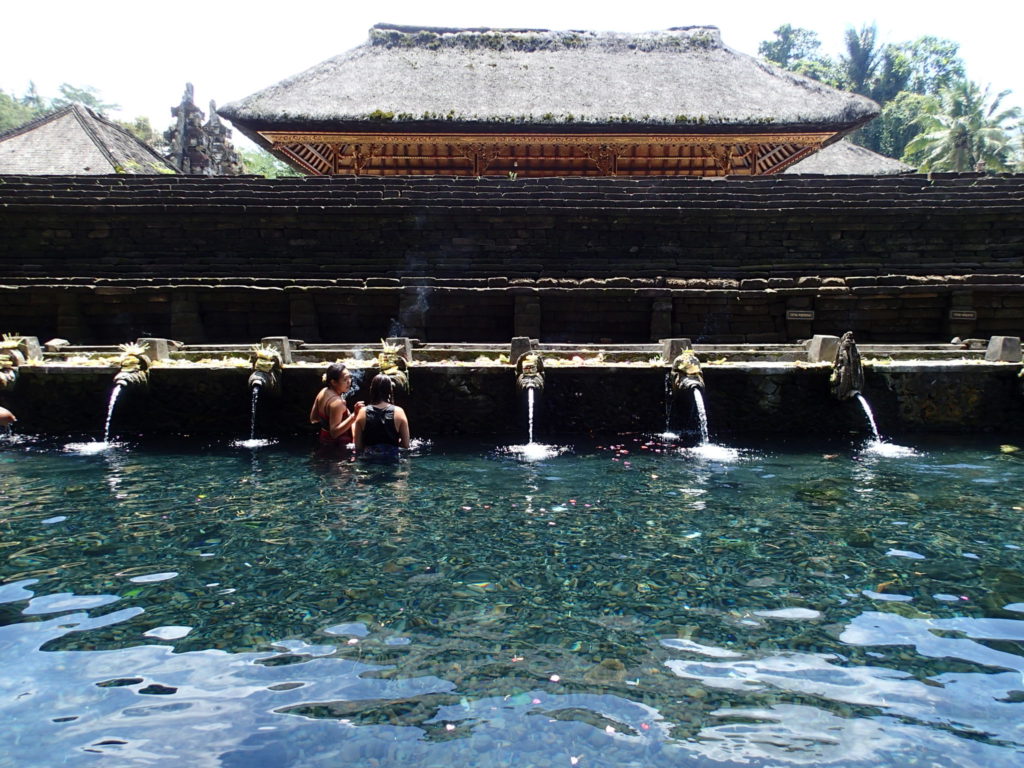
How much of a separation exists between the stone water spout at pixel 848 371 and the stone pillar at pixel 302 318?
8520 millimetres

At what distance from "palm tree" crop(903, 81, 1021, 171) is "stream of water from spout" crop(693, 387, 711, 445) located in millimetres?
36536

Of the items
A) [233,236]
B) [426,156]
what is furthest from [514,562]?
[426,156]

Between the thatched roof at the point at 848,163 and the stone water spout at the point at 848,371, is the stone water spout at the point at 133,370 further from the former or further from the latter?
the thatched roof at the point at 848,163

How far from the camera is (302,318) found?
39.3 feet

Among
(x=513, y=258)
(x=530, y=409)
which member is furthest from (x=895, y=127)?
(x=530, y=409)

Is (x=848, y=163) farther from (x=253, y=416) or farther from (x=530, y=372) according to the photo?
(x=253, y=416)

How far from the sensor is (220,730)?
2.71m

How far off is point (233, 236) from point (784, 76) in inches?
599

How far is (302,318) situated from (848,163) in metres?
18.2

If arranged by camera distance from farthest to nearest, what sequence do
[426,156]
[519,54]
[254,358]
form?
1. [519,54]
2. [426,156]
3. [254,358]

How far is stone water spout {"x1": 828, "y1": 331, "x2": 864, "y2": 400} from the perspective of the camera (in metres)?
7.77

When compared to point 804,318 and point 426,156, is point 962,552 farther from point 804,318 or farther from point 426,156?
point 426,156

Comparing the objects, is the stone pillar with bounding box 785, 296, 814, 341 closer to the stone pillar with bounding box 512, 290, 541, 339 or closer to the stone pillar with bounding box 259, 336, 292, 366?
the stone pillar with bounding box 512, 290, 541, 339

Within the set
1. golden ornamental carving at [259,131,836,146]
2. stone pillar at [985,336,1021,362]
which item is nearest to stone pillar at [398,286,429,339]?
golden ornamental carving at [259,131,836,146]
